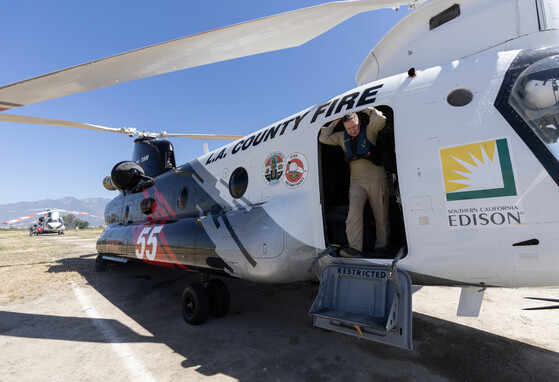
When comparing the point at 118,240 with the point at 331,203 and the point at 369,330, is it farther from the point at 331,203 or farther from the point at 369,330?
the point at 369,330

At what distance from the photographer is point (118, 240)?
294 inches

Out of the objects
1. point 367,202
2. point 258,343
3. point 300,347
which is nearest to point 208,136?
point 367,202

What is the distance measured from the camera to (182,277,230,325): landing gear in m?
4.59

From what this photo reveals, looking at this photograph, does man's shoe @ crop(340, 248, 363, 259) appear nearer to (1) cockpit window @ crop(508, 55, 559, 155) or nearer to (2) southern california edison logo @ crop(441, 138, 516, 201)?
(2) southern california edison logo @ crop(441, 138, 516, 201)

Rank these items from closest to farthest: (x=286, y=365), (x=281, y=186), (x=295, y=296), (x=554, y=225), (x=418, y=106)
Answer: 1. (x=554, y=225)
2. (x=418, y=106)
3. (x=286, y=365)
4. (x=281, y=186)
5. (x=295, y=296)

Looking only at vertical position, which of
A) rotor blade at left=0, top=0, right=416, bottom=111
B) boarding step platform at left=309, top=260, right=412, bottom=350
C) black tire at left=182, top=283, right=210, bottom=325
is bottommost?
black tire at left=182, top=283, right=210, bottom=325

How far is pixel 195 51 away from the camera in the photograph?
3887 millimetres

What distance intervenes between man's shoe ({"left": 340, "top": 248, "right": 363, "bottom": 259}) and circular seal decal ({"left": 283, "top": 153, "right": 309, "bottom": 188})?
1.02m

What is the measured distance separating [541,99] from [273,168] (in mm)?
2882

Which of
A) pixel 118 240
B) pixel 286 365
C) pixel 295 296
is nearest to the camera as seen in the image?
pixel 286 365

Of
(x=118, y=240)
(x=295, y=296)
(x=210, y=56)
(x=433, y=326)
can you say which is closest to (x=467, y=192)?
(x=433, y=326)

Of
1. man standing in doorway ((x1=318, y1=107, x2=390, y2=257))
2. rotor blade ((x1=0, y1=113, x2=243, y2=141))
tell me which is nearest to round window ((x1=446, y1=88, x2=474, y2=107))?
man standing in doorway ((x1=318, y1=107, x2=390, y2=257))

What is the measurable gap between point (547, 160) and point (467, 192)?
0.57 meters

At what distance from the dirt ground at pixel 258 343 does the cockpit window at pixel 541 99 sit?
96.5 inches
